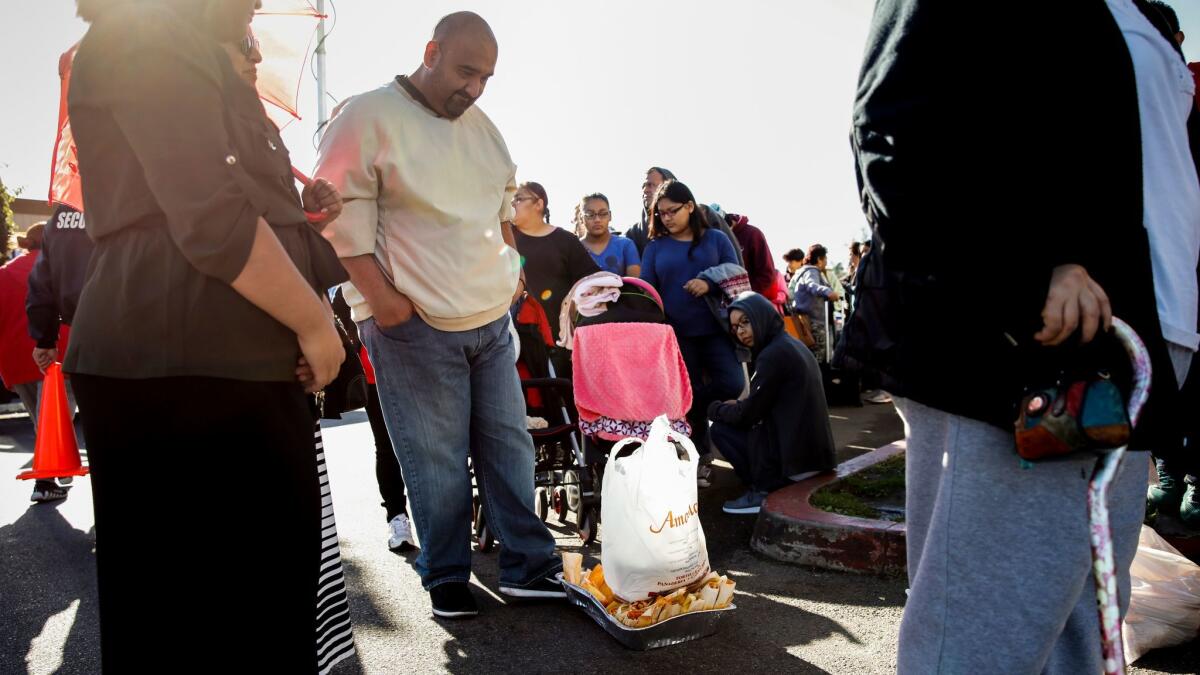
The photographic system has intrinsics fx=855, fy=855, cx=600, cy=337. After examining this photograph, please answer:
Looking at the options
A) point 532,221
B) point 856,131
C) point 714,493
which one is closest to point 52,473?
point 532,221

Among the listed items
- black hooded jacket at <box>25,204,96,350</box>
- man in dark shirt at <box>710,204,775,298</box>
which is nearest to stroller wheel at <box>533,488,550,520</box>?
black hooded jacket at <box>25,204,96,350</box>

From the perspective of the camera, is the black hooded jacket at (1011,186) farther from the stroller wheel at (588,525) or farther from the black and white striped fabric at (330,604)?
the stroller wheel at (588,525)

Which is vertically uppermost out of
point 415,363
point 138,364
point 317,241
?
point 317,241

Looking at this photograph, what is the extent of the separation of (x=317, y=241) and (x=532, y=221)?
4143 mm

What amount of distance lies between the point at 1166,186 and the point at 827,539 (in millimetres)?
2698

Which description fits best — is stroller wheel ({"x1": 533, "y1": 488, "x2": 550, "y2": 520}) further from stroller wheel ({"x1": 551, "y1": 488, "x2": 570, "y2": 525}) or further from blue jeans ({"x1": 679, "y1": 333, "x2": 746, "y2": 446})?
blue jeans ({"x1": 679, "y1": 333, "x2": 746, "y2": 446})

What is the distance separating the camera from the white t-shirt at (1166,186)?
1.47 metres

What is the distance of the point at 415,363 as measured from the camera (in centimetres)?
326

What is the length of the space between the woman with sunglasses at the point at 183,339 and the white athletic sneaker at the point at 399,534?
9.07 ft

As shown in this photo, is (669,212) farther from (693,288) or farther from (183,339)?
(183,339)

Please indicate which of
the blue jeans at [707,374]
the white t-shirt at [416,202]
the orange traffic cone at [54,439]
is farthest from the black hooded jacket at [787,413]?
the orange traffic cone at [54,439]

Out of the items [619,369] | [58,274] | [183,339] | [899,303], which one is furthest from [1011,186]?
[58,274]

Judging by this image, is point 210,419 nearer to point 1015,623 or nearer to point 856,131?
point 856,131

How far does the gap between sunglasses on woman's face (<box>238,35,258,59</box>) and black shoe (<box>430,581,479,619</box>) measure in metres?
2.19
